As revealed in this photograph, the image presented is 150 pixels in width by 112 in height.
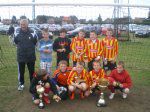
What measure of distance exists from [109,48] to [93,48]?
481 mm

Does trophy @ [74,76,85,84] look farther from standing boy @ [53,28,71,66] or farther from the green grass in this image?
the green grass

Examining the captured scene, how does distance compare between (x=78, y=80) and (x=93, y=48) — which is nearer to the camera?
(x=78, y=80)

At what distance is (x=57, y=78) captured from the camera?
792 cm

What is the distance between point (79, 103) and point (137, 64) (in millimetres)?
6869

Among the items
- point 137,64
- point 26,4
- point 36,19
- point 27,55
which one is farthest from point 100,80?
point 137,64

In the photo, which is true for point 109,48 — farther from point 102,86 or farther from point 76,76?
point 102,86

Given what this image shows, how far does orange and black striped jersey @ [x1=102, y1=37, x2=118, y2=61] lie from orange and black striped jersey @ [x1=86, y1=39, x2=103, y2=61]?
0.22 metres

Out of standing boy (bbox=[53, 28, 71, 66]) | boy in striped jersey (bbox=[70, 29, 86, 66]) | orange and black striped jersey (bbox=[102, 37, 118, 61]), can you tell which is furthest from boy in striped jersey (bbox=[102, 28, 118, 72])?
standing boy (bbox=[53, 28, 71, 66])

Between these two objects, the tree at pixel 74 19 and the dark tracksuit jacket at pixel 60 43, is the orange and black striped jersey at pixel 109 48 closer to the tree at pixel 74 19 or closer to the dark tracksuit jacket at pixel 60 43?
the dark tracksuit jacket at pixel 60 43

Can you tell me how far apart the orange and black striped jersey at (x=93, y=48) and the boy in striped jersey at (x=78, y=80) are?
808 millimetres

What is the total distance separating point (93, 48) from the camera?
8.51 meters

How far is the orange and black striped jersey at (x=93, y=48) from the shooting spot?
27.8 feet

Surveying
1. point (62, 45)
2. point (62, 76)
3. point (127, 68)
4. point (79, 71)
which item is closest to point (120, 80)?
point (79, 71)

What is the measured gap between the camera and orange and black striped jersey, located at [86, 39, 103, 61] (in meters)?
8.48
